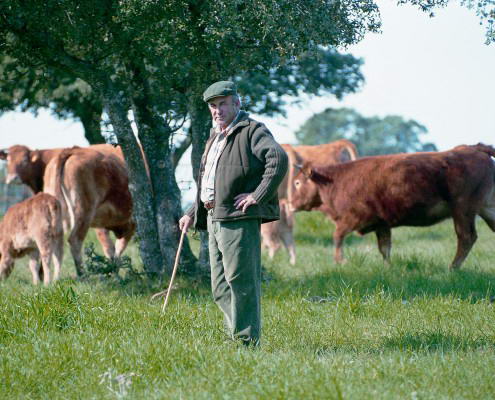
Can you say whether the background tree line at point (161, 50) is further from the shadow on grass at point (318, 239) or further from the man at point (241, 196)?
the shadow on grass at point (318, 239)

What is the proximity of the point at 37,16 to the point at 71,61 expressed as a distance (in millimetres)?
883

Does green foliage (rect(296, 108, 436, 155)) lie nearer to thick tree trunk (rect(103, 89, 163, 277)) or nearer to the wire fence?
the wire fence

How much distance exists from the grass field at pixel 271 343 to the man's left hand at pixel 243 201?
41.7 inches

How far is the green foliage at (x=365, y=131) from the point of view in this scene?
3088 inches

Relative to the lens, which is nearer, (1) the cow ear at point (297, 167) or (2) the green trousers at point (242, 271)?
(2) the green trousers at point (242, 271)

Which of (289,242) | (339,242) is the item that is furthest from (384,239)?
(289,242)

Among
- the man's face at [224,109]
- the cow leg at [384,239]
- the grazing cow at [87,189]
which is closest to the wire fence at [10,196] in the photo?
the grazing cow at [87,189]

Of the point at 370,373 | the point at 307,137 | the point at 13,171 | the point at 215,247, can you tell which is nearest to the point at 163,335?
the point at 215,247

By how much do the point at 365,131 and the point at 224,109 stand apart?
255ft

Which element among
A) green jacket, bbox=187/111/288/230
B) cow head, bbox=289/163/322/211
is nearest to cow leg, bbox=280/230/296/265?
cow head, bbox=289/163/322/211

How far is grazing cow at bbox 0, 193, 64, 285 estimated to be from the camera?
37.3 feet

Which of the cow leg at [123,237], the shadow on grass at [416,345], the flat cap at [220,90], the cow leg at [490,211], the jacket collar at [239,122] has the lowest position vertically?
the shadow on grass at [416,345]

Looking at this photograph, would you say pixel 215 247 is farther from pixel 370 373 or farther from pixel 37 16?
pixel 37 16

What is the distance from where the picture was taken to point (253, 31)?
848 centimetres
